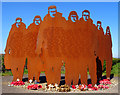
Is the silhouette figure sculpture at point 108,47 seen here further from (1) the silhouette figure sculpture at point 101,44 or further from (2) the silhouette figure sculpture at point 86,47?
(2) the silhouette figure sculpture at point 86,47

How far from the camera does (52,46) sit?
390 inches

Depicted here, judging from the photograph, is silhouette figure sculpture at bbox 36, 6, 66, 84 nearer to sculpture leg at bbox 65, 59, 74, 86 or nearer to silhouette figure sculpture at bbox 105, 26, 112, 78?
sculpture leg at bbox 65, 59, 74, 86

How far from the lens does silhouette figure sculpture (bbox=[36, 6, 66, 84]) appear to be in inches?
388

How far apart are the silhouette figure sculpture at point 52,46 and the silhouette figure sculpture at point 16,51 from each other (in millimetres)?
2308

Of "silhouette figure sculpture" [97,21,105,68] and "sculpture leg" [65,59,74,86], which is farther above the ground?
"silhouette figure sculpture" [97,21,105,68]

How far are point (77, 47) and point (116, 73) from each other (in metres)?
9.29

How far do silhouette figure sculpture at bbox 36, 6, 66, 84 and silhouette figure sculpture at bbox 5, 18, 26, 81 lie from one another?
2308 mm

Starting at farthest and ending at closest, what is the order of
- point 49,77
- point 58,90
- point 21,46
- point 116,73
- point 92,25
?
point 116,73 < point 21,46 < point 92,25 < point 49,77 < point 58,90

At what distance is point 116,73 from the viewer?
17344mm

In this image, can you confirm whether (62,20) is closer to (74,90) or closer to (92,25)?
(92,25)

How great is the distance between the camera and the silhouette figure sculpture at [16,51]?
11.9 m

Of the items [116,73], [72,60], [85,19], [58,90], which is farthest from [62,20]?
[116,73]

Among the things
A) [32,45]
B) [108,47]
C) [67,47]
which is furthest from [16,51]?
[108,47]

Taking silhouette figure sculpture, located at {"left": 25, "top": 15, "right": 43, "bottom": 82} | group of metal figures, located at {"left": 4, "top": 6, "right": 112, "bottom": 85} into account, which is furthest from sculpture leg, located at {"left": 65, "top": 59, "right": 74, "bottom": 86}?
silhouette figure sculpture, located at {"left": 25, "top": 15, "right": 43, "bottom": 82}
